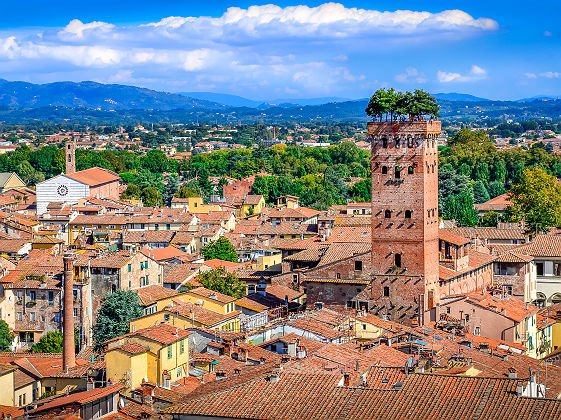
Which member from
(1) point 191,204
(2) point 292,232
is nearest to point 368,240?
(2) point 292,232

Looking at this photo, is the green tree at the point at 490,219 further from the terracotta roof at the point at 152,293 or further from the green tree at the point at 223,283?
the terracotta roof at the point at 152,293

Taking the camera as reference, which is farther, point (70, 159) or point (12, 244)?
point (70, 159)

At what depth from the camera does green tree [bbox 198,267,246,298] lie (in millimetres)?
52562

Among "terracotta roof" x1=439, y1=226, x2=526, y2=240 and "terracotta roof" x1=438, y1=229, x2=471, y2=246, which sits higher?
"terracotta roof" x1=438, y1=229, x2=471, y2=246

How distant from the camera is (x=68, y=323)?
143 feet

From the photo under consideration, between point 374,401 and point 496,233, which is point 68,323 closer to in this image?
point 374,401

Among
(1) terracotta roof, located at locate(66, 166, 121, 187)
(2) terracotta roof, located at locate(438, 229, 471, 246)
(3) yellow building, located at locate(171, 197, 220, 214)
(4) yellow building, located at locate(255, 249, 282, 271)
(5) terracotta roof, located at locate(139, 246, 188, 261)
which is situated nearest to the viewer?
(2) terracotta roof, located at locate(438, 229, 471, 246)

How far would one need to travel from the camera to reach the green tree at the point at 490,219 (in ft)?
270

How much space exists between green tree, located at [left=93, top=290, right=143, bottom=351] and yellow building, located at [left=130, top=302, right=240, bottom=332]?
1418 millimetres

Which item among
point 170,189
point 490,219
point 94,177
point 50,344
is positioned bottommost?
point 50,344

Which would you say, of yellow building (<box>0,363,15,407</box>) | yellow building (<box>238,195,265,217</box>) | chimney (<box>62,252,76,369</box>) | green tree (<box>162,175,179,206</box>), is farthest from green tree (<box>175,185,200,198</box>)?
yellow building (<box>0,363,15,407</box>)

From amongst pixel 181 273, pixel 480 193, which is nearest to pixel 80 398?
pixel 181 273

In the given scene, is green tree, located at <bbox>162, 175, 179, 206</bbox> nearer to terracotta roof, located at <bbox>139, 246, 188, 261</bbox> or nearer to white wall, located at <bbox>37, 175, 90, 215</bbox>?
white wall, located at <bbox>37, 175, 90, 215</bbox>

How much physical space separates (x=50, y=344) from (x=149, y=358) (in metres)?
14.5
